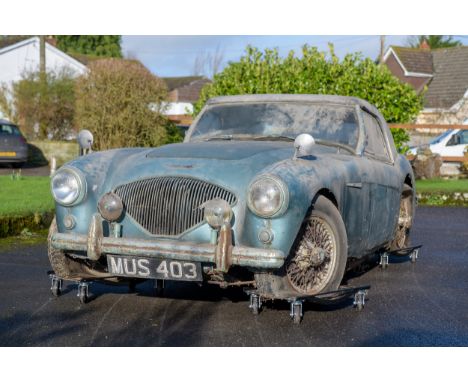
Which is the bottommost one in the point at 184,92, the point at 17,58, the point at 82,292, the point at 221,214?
the point at 82,292

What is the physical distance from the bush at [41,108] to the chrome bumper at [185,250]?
74.9 feet

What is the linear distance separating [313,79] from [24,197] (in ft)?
26.1

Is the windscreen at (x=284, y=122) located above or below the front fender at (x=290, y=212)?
above

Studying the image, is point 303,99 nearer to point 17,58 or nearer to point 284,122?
point 284,122

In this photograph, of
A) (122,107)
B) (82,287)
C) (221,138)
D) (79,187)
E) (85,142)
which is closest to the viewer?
(79,187)

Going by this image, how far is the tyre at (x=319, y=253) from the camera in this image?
5.26 metres

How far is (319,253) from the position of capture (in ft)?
17.5

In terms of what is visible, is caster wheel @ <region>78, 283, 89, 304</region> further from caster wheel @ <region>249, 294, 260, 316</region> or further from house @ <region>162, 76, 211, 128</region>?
house @ <region>162, 76, 211, 128</region>

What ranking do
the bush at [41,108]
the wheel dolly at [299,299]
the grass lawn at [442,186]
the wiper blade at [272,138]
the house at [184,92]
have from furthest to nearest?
the house at [184,92] → the bush at [41,108] → the grass lawn at [442,186] → the wiper blade at [272,138] → the wheel dolly at [299,299]

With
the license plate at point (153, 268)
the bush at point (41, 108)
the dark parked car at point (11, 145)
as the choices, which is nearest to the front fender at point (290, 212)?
the license plate at point (153, 268)

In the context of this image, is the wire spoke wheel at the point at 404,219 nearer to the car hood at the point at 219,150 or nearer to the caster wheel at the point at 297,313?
the car hood at the point at 219,150

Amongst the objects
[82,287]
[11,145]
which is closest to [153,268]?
[82,287]

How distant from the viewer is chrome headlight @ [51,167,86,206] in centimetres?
558

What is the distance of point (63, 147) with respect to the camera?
2572 centimetres
